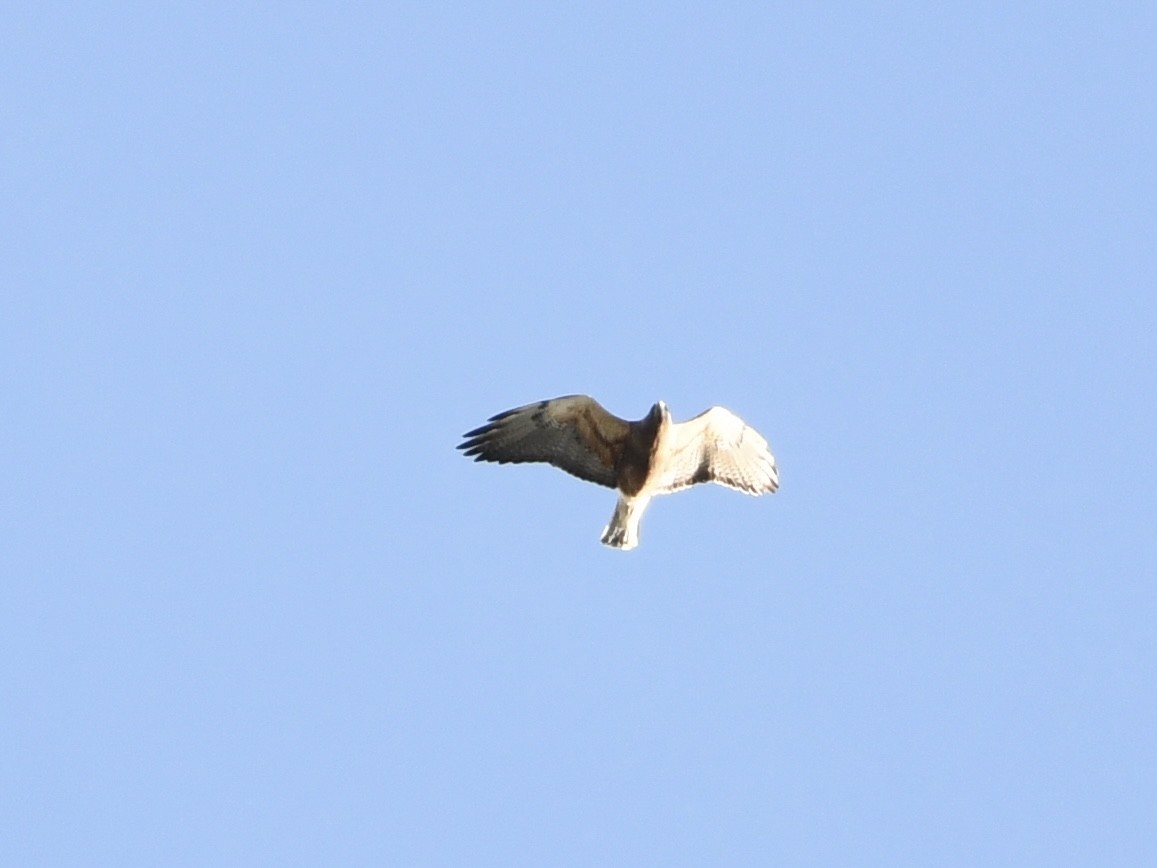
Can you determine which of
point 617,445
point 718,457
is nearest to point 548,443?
point 617,445

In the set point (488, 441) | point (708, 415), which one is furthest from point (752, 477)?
point (488, 441)

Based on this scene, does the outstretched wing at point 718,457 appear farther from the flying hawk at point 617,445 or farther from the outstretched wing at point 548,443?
the outstretched wing at point 548,443

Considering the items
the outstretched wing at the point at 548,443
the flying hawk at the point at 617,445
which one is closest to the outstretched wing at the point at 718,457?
the flying hawk at the point at 617,445

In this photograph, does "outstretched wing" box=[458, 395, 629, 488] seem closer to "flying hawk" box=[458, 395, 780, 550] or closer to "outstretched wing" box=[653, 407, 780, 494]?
"flying hawk" box=[458, 395, 780, 550]

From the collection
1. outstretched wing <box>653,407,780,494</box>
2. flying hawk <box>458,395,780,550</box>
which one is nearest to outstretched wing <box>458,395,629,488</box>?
flying hawk <box>458,395,780,550</box>

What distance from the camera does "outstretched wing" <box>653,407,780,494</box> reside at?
20.2 meters

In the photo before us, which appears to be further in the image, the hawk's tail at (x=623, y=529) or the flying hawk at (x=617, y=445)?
the hawk's tail at (x=623, y=529)

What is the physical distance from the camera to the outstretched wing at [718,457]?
20.2 meters

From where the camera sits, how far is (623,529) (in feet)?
66.3

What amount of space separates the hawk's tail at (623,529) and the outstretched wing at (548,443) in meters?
0.33

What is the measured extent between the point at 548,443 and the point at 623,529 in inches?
43.3

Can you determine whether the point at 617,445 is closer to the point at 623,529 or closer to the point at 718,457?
the point at 623,529

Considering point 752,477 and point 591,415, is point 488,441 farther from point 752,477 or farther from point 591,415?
point 752,477

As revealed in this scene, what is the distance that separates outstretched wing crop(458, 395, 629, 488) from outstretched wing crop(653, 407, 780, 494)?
56 centimetres
